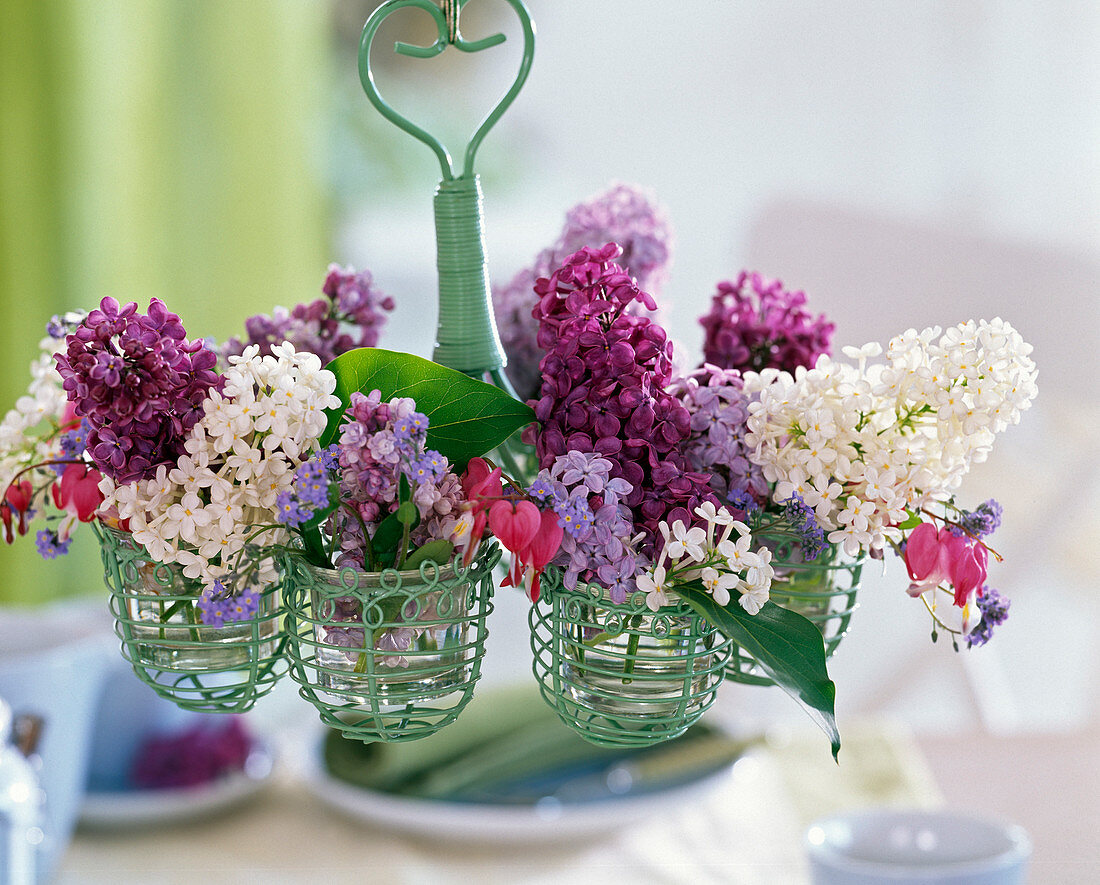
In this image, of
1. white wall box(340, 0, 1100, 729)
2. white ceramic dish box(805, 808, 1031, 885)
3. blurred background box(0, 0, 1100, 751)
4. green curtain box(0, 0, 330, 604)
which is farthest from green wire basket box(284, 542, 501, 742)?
white wall box(340, 0, 1100, 729)

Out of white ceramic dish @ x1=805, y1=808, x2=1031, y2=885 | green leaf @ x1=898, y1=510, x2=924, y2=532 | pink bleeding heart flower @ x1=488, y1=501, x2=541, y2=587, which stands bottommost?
white ceramic dish @ x1=805, y1=808, x2=1031, y2=885

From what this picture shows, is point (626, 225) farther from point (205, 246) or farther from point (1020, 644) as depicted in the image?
point (1020, 644)

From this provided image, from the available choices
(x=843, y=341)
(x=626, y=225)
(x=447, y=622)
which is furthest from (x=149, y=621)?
(x=843, y=341)

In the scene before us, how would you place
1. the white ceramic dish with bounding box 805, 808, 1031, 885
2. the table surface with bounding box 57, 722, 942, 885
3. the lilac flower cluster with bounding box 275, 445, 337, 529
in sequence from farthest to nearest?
the table surface with bounding box 57, 722, 942, 885 → the white ceramic dish with bounding box 805, 808, 1031, 885 → the lilac flower cluster with bounding box 275, 445, 337, 529

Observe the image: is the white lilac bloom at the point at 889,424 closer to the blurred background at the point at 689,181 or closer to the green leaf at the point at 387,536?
the green leaf at the point at 387,536

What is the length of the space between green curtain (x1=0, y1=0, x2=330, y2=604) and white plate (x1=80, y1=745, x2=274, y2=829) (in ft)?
2.27

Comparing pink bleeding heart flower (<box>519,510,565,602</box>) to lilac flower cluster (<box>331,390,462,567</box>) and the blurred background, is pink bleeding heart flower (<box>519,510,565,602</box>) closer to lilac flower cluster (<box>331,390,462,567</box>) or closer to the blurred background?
lilac flower cluster (<box>331,390,462,567</box>)

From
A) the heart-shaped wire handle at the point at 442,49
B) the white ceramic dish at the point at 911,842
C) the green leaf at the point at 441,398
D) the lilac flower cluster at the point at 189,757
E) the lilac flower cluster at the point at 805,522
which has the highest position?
the heart-shaped wire handle at the point at 442,49

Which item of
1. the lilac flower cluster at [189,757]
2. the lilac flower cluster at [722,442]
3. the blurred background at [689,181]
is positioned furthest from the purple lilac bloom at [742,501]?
the blurred background at [689,181]

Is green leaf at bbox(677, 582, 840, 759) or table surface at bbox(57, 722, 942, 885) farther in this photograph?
table surface at bbox(57, 722, 942, 885)

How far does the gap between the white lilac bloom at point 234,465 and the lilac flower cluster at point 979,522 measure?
0.21 metres

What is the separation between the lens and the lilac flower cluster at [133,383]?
334mm

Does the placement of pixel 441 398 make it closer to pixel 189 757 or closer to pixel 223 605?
pixel 223 605

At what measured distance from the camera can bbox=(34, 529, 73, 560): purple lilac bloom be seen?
40 cm
